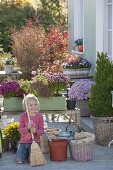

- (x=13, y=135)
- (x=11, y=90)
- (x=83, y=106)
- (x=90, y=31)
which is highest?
(x=90, y=31)

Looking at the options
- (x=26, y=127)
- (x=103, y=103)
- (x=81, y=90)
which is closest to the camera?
(x=26, y=127)

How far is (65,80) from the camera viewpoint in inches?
325

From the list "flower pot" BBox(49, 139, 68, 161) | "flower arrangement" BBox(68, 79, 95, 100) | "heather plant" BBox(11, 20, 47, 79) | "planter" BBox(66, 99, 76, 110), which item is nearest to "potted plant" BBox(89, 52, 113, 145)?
"planter" BBox(66, 99, 76, 110)

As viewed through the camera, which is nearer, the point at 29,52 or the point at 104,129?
the point at 104,129

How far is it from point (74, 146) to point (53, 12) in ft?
61.1

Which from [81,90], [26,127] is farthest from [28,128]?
[81,90]

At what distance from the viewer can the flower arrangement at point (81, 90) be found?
9641 millimetres

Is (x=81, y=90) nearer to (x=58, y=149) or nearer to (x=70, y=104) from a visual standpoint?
(x=70, y=104)

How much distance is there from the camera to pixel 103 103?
25.0ft

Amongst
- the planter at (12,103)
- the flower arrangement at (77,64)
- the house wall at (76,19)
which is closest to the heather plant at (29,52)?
the house wall at (76,19)

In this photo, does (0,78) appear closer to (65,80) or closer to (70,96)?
(70,96)

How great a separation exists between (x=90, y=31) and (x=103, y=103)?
153 inches

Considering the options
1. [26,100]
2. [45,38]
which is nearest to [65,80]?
[26,100]

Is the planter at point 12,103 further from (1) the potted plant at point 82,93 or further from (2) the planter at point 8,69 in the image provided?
(2) the planter at point 8,69
